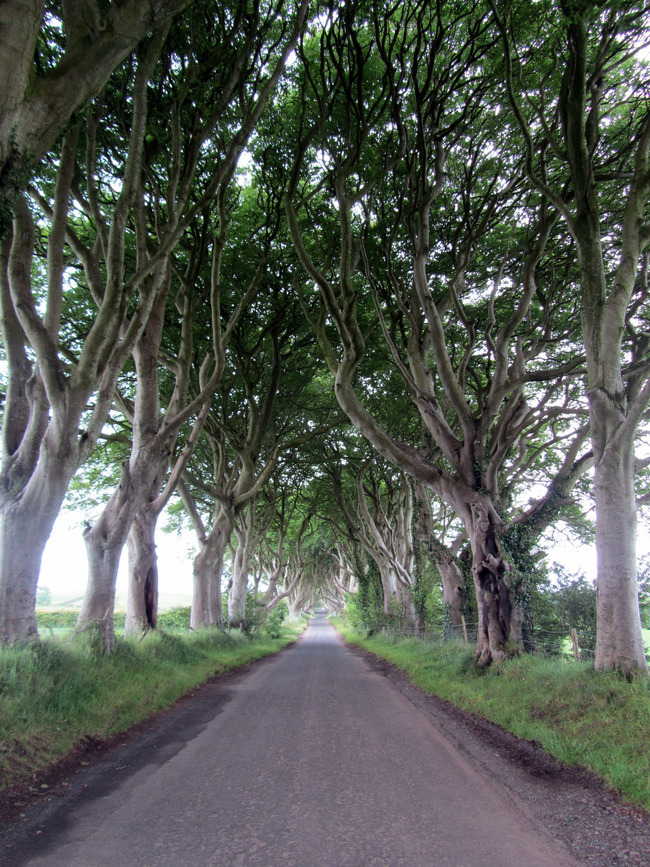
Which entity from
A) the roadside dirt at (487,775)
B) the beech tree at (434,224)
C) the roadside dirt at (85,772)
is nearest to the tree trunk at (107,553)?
the roadside dirt at (85,772)

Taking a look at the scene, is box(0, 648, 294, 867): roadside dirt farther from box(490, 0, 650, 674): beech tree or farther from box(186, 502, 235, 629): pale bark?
box(186, 502, 235, 629): pale bark

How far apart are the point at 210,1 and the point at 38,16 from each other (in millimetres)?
4741

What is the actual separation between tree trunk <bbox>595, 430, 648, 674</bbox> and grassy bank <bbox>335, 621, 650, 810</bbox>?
37 cm

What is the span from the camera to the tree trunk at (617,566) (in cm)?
655

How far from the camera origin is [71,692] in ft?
20.0

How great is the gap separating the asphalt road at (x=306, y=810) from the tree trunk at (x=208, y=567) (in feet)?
34.4

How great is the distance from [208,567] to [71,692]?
1117cm

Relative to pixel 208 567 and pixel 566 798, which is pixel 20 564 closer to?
pixel 566 798

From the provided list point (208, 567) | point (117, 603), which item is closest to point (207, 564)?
point (208, 567)

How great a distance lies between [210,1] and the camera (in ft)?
25.3

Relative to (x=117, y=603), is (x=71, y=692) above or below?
above

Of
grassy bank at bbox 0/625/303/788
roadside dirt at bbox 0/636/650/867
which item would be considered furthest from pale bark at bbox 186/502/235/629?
roadside dirt at bbox 0/636/650/867

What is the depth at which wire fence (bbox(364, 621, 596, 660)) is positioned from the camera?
9234mm

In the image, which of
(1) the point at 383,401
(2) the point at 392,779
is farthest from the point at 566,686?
(1) the point at 383,401
